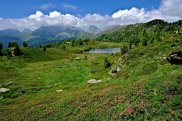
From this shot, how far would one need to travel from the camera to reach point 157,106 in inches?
1193

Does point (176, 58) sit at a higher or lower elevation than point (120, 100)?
higher

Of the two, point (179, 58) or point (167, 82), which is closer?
point (167, 82)

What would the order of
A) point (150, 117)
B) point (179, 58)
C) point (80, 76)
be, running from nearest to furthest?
point (150, 117), point (179, 58), point (80, 76)

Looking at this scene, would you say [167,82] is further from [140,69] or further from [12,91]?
[12,91]

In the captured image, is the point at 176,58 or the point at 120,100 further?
the point at 176,58

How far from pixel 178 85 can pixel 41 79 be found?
2203 inches

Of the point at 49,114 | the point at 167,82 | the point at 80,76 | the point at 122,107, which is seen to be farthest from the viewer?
the point at 80,76

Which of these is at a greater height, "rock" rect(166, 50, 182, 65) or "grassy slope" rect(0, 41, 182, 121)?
"rock" rect(166, 50, 182, 65)

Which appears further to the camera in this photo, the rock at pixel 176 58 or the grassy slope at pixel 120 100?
the rock at pixel 176 58

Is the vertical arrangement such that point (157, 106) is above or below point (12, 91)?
above

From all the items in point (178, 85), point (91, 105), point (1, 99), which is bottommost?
point (1, 99)

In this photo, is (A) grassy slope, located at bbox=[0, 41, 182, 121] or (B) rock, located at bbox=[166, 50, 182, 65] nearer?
(A) grassy slope, located at bbox=[0, 41, 182, 121]

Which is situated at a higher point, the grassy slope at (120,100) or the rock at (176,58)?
the rock at (176,58)

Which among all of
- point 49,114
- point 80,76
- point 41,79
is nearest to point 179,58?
point 49,114
